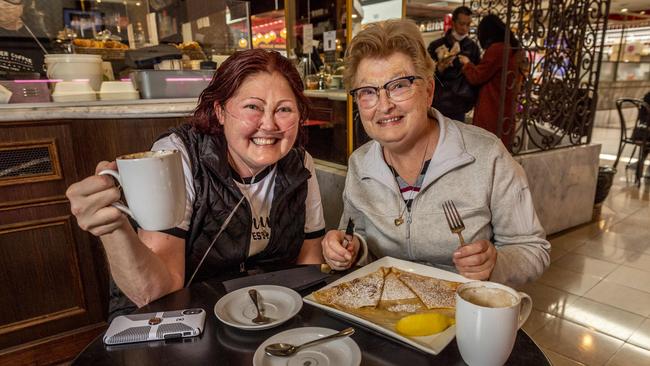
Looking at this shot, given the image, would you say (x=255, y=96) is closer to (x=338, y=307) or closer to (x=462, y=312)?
(x=338, y=307)

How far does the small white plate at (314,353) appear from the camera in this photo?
0.79 metres

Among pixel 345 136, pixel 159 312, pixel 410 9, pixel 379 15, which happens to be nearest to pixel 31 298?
pixel 159 312

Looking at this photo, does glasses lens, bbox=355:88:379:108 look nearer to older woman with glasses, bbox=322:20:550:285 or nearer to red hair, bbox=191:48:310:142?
older woman with glasses, bbox=322:20:550:285

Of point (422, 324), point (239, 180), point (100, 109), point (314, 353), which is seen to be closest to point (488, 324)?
point (422, 324)

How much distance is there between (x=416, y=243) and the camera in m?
1.44

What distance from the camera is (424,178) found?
4.75 ft

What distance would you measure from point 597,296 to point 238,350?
3003 millimetres

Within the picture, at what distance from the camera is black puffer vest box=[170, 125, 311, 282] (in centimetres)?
137

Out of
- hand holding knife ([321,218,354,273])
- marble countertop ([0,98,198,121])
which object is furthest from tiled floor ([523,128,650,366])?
marble countertop ([0,98,198,121])

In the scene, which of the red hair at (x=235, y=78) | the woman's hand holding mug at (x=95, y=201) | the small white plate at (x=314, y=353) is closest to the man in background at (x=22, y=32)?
the red hair at (x=235, y=78)

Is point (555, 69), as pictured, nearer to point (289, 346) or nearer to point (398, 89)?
point (398, 89)

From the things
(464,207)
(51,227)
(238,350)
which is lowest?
(51,227)

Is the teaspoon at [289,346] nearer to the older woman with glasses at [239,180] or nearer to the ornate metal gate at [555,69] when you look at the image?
the older woman with glasses at [239,180]

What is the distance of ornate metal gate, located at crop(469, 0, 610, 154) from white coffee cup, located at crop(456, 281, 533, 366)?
2.94 metres
